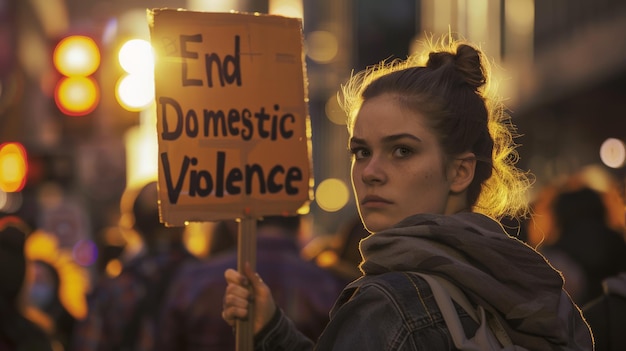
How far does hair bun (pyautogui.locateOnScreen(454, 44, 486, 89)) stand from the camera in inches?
155

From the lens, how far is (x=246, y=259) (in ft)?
15.0

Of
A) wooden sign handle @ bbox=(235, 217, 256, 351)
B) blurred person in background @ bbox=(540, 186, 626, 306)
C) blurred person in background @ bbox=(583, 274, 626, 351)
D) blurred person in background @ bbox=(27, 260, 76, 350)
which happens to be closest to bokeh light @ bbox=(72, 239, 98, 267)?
blurred person in background @ bbox=(27, 260, 76, 350)

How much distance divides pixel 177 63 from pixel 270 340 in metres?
1.07

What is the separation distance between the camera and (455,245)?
11.8 feet

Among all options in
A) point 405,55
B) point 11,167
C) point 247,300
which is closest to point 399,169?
point 247,300

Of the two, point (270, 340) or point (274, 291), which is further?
point (274, 291)

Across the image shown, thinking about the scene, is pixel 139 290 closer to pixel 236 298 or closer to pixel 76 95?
pixel 236 298

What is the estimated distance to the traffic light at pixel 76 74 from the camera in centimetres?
1471

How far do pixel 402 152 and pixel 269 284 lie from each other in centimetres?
298

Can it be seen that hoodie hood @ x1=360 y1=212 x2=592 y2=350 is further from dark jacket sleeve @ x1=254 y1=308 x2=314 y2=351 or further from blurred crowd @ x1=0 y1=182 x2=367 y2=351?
blurred crowd @ x1=0 y1=182 x2=367 y2=351

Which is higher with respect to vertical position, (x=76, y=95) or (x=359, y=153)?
(x=76, y=95)

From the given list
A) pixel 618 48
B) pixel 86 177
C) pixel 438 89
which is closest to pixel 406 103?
pixel 438 89

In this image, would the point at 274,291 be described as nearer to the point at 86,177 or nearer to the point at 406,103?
the point at 406,103

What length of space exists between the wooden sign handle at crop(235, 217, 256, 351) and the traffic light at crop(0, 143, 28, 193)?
20494mm
